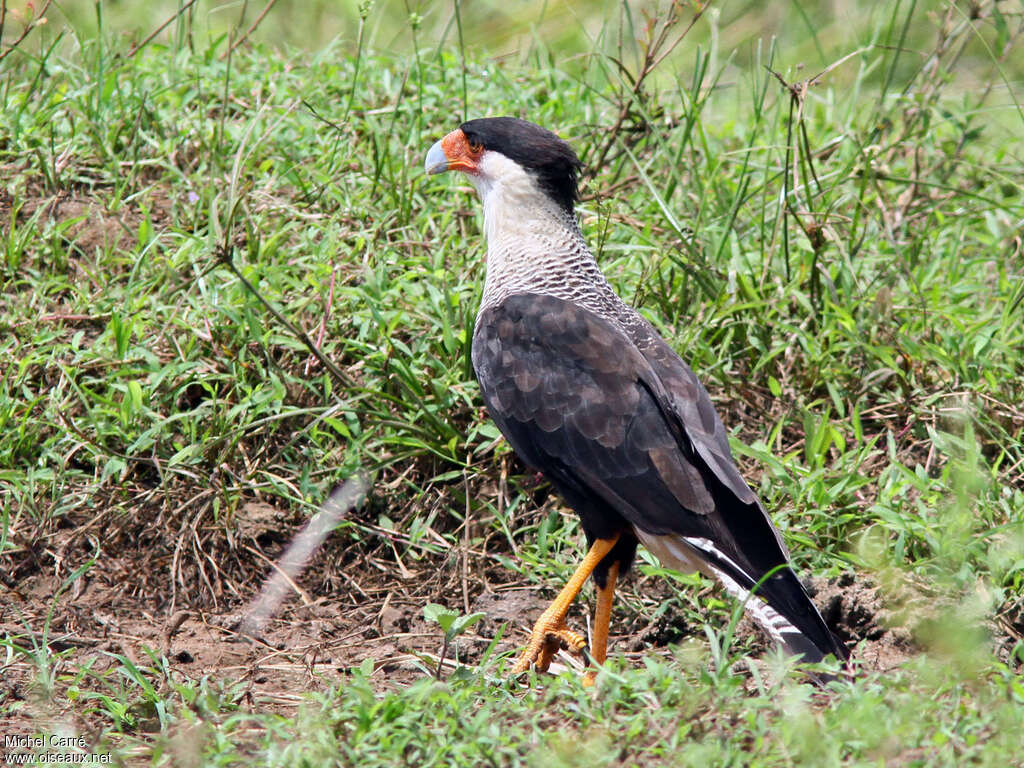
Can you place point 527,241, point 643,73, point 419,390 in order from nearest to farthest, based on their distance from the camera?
point 527,241
point 419,390
point 643,73

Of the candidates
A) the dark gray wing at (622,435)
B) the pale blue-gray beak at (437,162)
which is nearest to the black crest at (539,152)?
the pale blue-gray beak at (437,162)

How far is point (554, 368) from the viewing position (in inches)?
139

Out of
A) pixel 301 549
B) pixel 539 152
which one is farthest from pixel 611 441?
pixel 301 549

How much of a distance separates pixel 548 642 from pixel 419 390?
1105 mm

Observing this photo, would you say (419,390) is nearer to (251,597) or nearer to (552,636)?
(251,597)

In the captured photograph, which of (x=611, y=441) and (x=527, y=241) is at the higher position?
(x=527, y=241)

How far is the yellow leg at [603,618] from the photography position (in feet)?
11.4

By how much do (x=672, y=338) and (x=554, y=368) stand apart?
3.00 feet

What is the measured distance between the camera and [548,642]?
11.2 feet

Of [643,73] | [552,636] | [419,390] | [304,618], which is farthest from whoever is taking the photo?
[643,73]

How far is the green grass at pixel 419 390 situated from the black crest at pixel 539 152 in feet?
0.72

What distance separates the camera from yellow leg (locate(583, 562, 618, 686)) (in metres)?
3.46

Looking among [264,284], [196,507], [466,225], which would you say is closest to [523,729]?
[196,507]

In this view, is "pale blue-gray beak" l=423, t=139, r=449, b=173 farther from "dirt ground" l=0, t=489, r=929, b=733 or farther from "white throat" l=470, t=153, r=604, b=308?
"dirt ground" l=0, t=489, r=929, b=733
